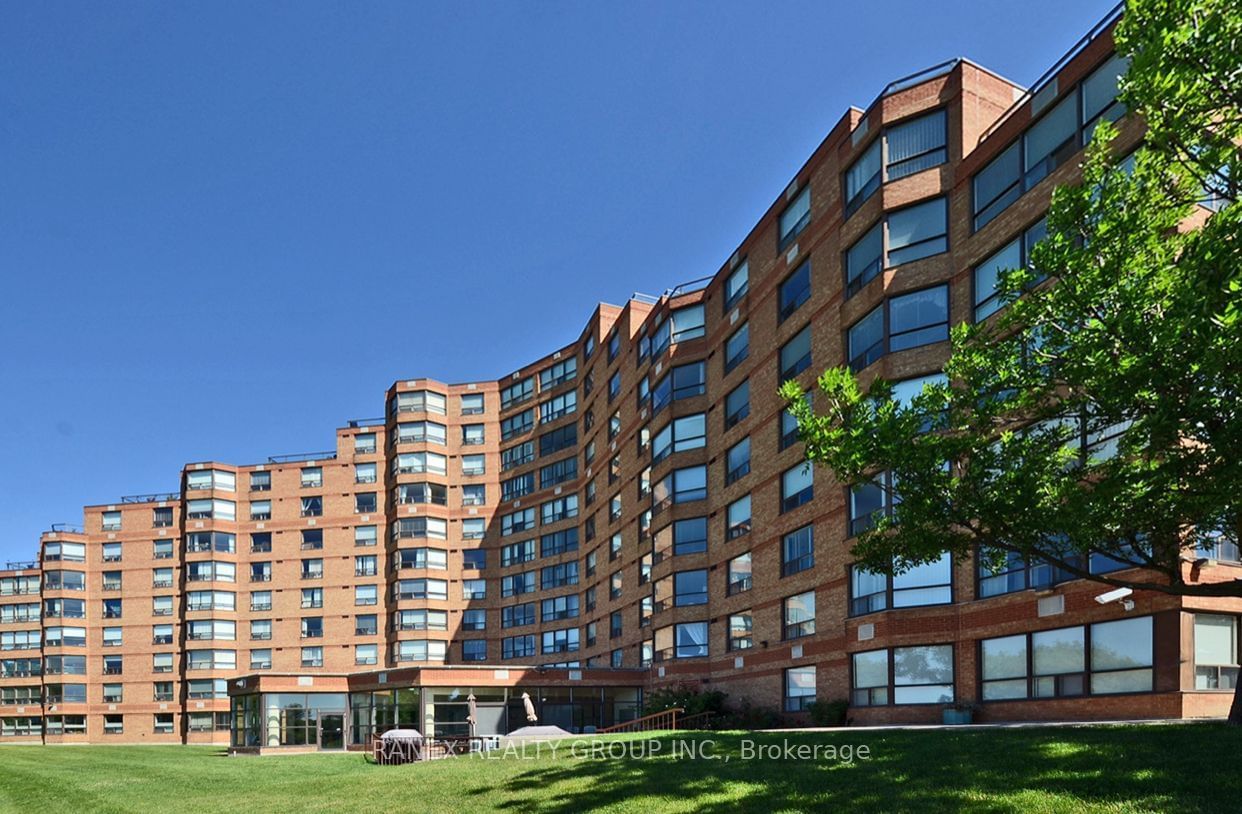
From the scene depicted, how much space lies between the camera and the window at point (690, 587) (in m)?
42.7

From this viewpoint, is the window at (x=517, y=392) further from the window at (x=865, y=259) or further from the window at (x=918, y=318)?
the window at (x=918, y=318)

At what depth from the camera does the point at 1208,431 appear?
477 inches

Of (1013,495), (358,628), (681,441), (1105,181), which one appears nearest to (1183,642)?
(1013,495)

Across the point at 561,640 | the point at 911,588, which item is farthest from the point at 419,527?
the point at 911,588

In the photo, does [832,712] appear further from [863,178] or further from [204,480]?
[204,480]

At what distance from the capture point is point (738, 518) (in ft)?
130

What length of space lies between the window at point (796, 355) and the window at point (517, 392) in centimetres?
3886

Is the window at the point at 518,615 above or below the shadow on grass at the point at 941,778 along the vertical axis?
below

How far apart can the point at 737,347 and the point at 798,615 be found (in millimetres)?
12037

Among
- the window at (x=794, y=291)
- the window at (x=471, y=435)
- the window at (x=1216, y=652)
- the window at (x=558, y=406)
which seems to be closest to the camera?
the window at (x=1216, y=652)

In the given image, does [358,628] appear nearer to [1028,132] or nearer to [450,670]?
[450,670]

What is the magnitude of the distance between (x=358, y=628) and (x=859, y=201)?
57.4 metres

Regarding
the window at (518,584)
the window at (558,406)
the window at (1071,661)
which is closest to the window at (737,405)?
the window at (1071,661)

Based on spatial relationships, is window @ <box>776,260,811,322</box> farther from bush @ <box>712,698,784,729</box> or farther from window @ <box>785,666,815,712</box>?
bush @ <box>712,698,784,729</box>
